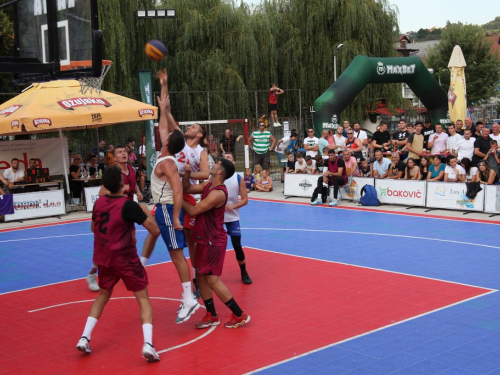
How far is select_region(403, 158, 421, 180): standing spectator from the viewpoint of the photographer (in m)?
17.7

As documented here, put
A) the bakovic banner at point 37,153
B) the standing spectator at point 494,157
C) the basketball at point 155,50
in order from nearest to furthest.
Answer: the basketball at point 155,50, the standing spectator at point 494,157, the bakovic banner at point 37,153

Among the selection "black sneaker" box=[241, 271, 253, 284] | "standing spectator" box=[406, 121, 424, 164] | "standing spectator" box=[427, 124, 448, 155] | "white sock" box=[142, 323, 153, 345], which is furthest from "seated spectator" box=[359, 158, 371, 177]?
"white sock" box=[142, 323, 153, 345]

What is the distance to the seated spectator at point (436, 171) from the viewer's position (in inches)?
677

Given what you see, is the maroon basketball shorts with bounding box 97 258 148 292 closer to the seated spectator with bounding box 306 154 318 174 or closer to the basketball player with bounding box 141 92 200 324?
the basketball player with bounding box 141 92 200 324

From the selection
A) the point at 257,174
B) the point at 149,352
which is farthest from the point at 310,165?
the point at 149,352

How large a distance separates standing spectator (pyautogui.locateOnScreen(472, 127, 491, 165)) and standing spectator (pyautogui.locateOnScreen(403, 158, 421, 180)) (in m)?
1.60

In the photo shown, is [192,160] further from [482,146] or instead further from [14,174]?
[14,174]

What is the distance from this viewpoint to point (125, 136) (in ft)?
82.4

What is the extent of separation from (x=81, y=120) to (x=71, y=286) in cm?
861

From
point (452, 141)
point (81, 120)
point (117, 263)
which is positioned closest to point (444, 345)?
point (117, 263)

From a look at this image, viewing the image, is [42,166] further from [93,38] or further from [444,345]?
[444,345]

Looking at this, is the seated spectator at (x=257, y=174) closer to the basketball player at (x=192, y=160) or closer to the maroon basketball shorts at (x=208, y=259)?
the basketball player at (x=192, y=160)

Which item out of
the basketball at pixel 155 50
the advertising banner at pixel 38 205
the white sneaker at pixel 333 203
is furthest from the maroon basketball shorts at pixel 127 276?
the white sneaker at pixel 333 203

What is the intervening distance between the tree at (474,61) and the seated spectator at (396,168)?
4029cm
